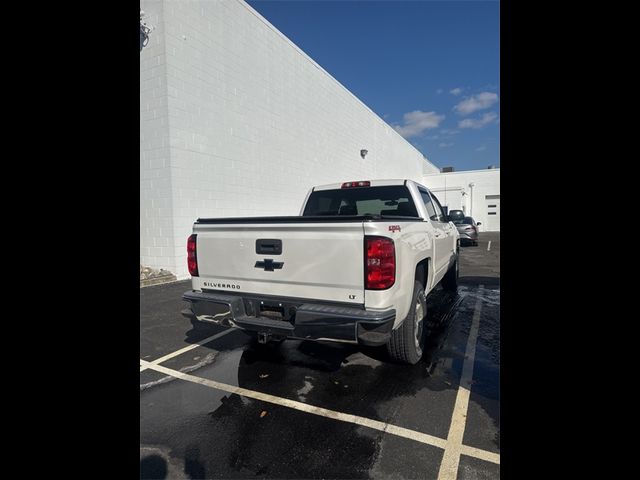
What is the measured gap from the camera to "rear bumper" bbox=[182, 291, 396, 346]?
279cm

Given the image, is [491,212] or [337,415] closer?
[337,415]

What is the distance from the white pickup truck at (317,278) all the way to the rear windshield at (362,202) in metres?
0.67

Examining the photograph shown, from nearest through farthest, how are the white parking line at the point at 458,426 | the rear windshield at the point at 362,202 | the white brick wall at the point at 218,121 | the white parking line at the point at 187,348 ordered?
1. the white parking line at the point at 458,426
2. the white parking line at the point at 187,348
3. the rear windshield at the point at 362,202
4. the white brick wall at the point at 218,121

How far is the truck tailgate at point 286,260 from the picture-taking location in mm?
2871

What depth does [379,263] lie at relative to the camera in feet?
9.14

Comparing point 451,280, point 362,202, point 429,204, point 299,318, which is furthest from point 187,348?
point 451,280

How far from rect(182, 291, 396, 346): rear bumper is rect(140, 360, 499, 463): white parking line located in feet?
1.93

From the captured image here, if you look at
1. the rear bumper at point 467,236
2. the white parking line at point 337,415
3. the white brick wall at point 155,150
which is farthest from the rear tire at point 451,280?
the rear bumper at point 467,236

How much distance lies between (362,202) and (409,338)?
7.39 ft

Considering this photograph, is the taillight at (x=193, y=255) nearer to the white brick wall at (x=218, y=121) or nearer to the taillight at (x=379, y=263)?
the taillight at (x=379, y=263)

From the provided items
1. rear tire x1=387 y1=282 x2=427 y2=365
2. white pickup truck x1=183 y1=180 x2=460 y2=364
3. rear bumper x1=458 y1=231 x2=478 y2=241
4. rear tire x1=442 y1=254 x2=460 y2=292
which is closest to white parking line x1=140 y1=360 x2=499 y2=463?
white pickup truck x1=183 y1=180 x2=460 y2=364

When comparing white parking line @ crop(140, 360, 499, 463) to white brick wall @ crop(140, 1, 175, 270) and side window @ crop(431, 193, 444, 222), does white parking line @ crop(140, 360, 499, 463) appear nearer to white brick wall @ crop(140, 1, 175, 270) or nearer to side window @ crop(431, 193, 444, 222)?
side window @ crop(431, 193, 444, 222)

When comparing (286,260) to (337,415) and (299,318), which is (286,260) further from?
(337,415)
